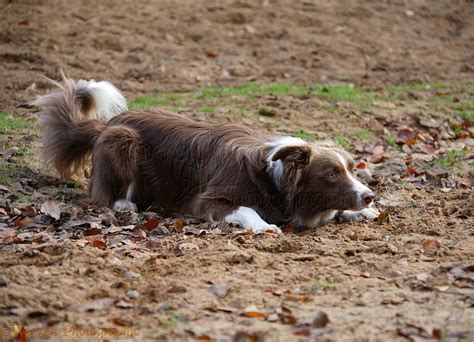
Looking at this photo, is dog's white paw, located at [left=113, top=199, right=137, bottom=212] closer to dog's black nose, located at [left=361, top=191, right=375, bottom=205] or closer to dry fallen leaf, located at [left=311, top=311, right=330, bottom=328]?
dog's black nose, located at [left=361, top=191, right=375, bottom=205]

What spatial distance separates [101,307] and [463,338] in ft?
7.70

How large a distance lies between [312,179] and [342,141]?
350cm

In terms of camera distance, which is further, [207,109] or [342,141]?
[207,109]

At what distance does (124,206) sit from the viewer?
29.5 ft

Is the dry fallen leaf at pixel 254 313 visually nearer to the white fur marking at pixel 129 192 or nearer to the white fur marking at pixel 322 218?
the white fur marking at pixel 322 218

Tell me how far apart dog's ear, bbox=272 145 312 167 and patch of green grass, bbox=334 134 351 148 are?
10.9 feet

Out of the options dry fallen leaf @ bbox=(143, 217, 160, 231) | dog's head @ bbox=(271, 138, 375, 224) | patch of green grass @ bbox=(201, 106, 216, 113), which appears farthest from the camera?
patch of green grass @ bbox=(201, 106, 216, 113)

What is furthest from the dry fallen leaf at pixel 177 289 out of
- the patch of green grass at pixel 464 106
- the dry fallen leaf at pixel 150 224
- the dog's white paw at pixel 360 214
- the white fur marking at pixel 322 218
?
the patch of green grass at pixel 464 106

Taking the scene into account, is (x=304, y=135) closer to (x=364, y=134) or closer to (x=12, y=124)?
(x=364, y=134)

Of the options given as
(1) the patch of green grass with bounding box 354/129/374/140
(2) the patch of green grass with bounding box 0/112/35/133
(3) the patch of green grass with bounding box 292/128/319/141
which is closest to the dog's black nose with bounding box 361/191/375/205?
(3) the patch of green grass with bounding box 292/128/319/141

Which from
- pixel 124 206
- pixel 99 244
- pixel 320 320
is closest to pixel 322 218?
pixel 124 206

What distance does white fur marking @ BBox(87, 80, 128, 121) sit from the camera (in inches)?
392

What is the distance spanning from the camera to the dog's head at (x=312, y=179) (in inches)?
321

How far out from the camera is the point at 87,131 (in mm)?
9625
